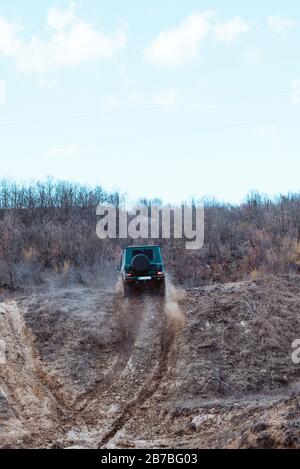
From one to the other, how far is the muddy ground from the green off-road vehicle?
0.51 metres

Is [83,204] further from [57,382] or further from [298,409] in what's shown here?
[298,409]

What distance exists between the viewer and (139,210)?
4606 centimetres

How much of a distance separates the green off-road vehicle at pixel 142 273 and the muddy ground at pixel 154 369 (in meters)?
0.51

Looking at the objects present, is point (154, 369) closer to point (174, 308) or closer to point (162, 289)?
point (174, 308)

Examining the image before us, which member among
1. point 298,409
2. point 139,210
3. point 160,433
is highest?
point 139,210

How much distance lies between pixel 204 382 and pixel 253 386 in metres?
1.16

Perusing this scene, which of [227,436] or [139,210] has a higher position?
[139,210]

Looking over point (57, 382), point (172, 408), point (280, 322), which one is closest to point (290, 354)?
point (280, 322)

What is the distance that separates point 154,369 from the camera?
517 inches

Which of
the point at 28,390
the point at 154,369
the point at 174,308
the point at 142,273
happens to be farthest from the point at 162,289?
the point at 28,390

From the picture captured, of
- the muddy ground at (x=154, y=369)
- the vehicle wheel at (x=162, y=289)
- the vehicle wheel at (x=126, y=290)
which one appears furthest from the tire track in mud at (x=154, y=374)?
the vehicle wheel at (x=126, y=290)

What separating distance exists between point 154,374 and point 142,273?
5.47 meters

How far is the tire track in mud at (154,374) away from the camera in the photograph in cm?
1018

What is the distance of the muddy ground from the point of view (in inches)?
366
